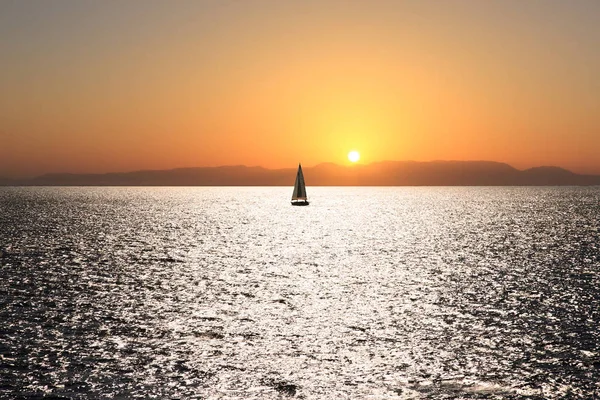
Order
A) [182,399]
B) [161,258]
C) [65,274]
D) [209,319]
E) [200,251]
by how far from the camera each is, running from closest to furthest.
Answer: [182,399] → [209,319] → [65,274] → [161,258] → [200,251]

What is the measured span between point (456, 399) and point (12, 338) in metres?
22.5

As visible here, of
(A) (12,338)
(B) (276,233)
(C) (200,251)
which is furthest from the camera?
(B) (276,233)

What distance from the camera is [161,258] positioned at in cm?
7069

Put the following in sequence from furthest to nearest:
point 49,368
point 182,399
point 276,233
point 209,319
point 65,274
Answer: point 276,233, point 65,274, point 209,319, point 49,368, point 182,399

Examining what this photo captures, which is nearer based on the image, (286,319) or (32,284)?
(286,319)

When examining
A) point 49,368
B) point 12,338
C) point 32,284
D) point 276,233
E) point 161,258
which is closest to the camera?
point 49,368

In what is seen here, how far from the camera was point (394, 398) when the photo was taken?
21547mm

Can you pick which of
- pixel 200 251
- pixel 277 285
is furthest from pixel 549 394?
pixel 200 251

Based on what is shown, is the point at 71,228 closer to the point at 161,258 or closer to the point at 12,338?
the point at 161,258

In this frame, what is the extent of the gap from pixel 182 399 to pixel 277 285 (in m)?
29.3

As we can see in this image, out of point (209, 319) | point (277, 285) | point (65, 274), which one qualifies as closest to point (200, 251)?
point (65, 274)

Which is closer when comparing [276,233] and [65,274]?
[65,274]

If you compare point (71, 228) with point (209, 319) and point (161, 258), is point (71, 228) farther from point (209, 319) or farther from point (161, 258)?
point (209, 319)

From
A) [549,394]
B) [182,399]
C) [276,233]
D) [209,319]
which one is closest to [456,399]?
[549,394]
